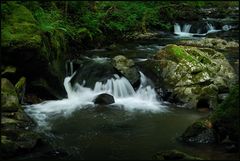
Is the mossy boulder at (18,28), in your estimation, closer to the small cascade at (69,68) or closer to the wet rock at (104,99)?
the small cascade at (69,68)

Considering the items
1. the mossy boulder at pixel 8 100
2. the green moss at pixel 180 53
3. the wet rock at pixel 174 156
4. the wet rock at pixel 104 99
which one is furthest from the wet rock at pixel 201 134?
the green moss at pixel 180 53

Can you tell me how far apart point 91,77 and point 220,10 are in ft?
58.7

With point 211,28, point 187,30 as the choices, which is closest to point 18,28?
point 187,30

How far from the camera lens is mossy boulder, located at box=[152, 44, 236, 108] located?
503 inches

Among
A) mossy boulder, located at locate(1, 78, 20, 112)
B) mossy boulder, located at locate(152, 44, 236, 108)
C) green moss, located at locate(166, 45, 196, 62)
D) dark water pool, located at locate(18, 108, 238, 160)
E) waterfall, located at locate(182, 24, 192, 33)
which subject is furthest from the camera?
waterfall, located at locate(182, 24, 192, 33)

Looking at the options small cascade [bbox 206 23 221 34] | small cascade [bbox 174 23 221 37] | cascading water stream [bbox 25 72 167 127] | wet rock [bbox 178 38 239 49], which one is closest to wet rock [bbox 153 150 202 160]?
cascading water stream [bbox 25 72 167 127]

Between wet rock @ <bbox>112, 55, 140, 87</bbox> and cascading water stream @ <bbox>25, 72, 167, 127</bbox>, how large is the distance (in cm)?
16

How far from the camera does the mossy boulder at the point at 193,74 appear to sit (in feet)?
41.9

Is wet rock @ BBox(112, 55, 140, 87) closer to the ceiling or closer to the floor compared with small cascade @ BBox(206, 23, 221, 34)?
closer to the floor

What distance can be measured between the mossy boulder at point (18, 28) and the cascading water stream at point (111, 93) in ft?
5.84

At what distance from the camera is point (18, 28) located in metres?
12.7

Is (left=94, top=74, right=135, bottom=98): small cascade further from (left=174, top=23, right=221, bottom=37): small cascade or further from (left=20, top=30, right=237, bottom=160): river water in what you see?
(left=174, top=23, right=221, bottom=37): small cascade

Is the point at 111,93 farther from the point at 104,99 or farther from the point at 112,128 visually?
the point at 112,128

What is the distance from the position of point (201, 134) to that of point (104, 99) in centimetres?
417
